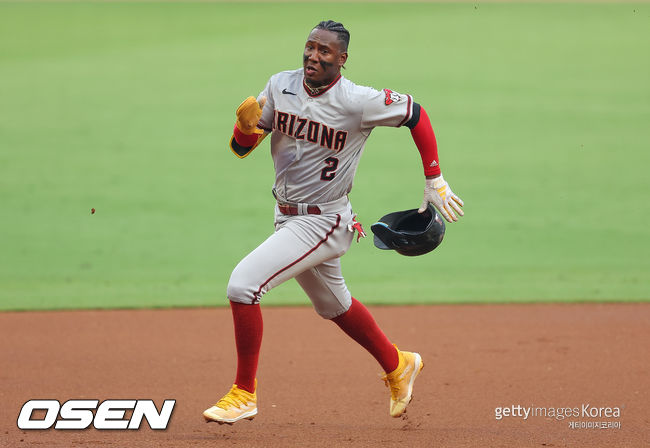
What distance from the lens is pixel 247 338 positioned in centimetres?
427

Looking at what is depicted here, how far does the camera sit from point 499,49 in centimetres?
1533

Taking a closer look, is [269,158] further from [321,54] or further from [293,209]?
[321,54]

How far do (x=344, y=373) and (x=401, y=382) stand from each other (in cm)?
95

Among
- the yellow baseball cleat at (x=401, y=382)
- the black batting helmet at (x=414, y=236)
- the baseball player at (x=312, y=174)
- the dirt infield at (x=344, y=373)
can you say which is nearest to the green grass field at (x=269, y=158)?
the dirt infield at (x=344, y=373)

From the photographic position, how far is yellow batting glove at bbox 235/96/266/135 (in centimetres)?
425

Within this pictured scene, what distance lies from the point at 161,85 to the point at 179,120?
1.48m

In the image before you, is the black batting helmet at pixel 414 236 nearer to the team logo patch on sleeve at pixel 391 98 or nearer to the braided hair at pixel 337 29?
the team logo patch on sleeve at pixel 391 98

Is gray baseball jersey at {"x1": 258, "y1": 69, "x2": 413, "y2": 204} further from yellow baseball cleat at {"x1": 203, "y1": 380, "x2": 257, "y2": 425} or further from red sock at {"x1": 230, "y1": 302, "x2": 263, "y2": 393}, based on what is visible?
yellow baseball cleat at {"x1": 203, "y1": 380, "x2": 257, "y2": 425}

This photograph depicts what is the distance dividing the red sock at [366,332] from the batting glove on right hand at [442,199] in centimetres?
64

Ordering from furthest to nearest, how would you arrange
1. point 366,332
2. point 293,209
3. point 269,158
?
1. point 269,158
2. point 366,332
3. point 293,209

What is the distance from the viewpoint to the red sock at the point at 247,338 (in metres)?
4.21

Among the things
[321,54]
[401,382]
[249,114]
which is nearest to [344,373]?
[401,382]

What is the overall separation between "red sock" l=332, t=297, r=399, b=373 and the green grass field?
269cm

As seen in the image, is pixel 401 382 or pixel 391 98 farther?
pixel 401 382
